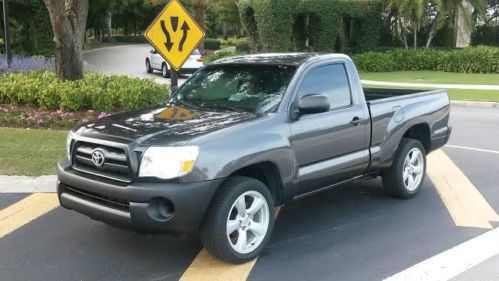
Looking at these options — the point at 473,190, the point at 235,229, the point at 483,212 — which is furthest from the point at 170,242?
the point at 473,190

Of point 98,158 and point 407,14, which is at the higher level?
point 407,14

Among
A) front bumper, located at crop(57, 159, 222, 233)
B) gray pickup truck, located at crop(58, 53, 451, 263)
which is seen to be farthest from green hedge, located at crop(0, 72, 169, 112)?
front bumper, located at crop(57, 159, 222, 233)

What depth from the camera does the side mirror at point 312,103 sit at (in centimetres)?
508

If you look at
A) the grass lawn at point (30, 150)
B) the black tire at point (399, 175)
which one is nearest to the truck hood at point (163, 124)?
the black tire at point (399, 175)

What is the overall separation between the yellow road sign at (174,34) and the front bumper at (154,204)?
13.7 feet

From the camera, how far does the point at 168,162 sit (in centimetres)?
433

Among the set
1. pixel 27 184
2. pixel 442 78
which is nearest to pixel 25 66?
pixel 27 184

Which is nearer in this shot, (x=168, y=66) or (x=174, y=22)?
(x=174, y=22)

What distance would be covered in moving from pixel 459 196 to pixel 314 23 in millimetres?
23976

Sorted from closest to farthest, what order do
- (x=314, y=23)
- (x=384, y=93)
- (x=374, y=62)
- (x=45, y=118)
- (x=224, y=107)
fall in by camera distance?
(x=224, y=107) → (x=384, y=93) → (x=45, y=118) → (x=374, y=62) → (x=314, y=23)

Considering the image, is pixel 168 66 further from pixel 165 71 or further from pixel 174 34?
pixel 174 34

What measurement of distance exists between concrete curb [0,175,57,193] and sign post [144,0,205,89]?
92.7 inches

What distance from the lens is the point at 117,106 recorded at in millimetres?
11086

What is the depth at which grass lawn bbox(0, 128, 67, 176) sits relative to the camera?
25.3 ft
